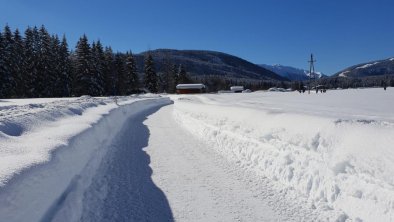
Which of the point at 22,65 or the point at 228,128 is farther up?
the point at 22,65

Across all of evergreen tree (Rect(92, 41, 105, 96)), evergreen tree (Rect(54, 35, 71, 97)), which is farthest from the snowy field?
evergreen tree (Rect(92, 41, 105, 96))

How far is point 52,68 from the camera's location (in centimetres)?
5259

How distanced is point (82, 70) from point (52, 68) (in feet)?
17.8

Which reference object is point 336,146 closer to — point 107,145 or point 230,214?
point 230,214

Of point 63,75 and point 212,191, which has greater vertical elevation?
point 63,75

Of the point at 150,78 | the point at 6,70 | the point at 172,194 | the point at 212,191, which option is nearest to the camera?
the point at 172,194

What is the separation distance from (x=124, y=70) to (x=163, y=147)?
61681 millimetres

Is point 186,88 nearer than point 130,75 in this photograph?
No

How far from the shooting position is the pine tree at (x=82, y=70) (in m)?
57.2

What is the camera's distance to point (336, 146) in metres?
6.10

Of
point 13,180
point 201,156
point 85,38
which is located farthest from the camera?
point 85,38

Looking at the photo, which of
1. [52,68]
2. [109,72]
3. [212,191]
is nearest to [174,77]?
[109,72]

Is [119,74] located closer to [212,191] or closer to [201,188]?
[201,188]

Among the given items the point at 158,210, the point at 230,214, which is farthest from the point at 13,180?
the point at 230,214
